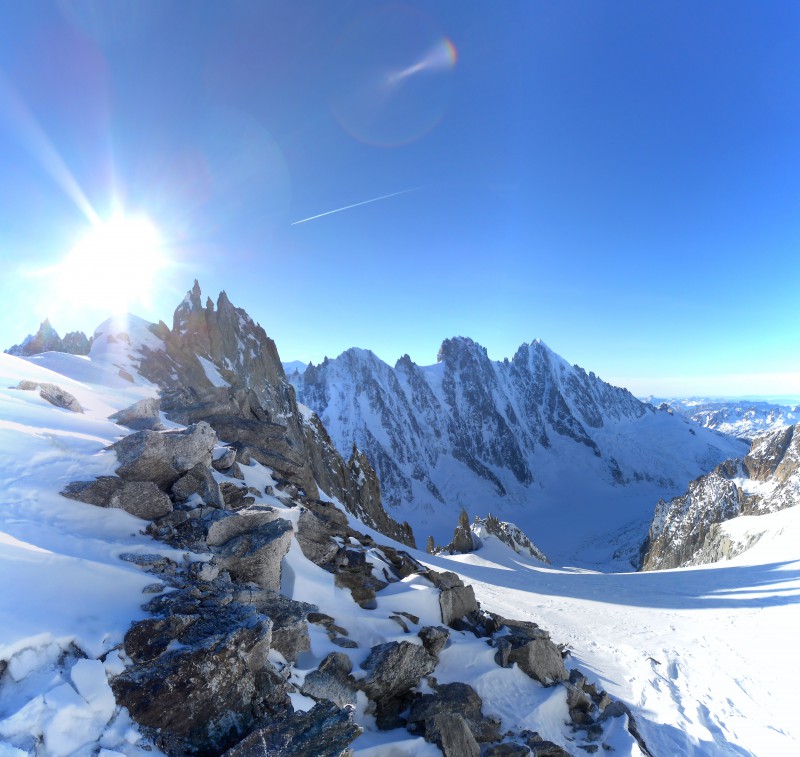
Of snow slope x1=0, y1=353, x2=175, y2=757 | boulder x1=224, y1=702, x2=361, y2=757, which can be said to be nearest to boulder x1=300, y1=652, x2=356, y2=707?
boulder x1=224, y1=702, x2=361, y2=757

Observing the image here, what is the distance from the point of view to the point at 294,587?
11602 millimetres

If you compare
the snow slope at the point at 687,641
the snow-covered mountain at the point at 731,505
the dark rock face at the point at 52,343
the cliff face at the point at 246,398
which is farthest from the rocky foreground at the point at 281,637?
the dark rock face at the point at 52,343

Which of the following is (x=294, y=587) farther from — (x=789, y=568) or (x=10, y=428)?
(x=789, y=568)

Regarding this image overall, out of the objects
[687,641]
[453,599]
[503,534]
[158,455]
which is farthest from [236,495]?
[503,534]

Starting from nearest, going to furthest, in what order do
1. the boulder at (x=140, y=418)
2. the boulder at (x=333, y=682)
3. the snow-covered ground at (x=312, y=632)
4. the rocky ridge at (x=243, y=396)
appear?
1. the snow-covered ground at (x=312, y=632)
2. the boulder at (x=333, y=682)
3. the boulder at (x=140, y=418)
4. the rocky ridge at (x=243, y=396)

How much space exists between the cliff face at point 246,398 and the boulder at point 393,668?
12.4 meters

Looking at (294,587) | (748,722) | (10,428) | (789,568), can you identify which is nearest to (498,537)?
(789,568)

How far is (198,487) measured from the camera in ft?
40.8

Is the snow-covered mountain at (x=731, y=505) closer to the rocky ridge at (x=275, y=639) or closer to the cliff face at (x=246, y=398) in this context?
the cliff face at (x=246, y=398)

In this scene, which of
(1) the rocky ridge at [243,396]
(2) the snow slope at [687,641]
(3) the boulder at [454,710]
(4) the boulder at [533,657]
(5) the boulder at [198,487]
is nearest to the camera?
(3) the boulder at [454,710]

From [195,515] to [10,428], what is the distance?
18.4 feet

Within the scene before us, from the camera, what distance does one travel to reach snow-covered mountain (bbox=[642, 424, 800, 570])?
2611 inches

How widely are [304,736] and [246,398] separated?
30553 millimetres

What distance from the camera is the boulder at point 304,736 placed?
20.1 ft
